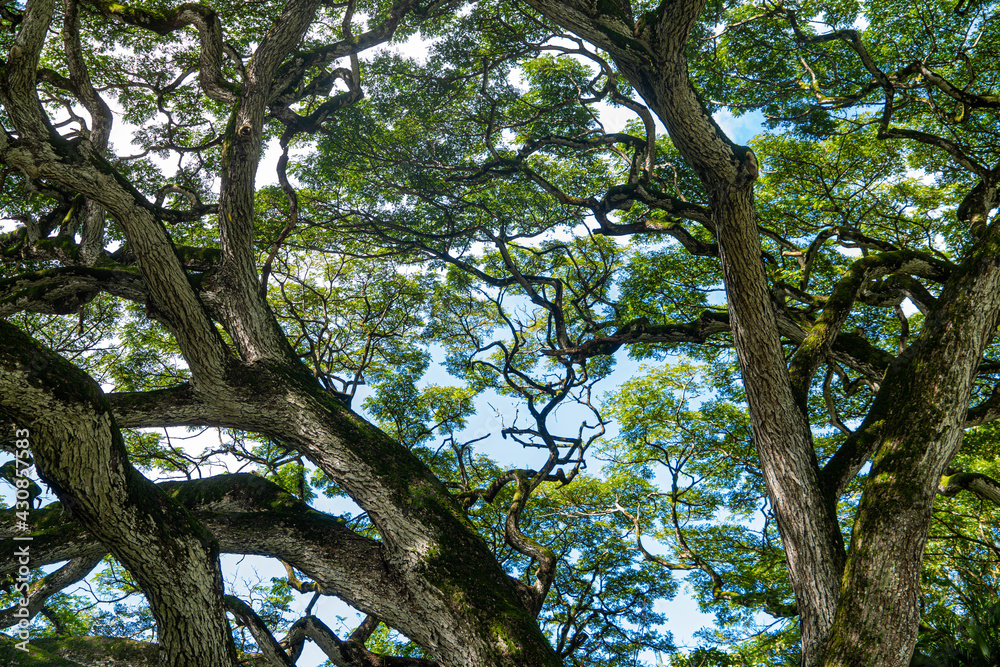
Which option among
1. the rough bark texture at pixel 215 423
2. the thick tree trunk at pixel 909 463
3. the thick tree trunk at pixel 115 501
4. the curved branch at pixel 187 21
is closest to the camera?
the thick tree trunk at pixel 115 501

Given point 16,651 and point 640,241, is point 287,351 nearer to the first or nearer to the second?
point 16,651

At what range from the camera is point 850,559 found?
10.5 ft

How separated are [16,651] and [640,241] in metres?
7.43

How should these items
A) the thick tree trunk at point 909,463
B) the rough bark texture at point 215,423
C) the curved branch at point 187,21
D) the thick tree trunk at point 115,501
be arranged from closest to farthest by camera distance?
the thick tree trunk at point 115,501 < the rough bark texture at point 215,423 < the thick tree trunk at point 909,463 < the curved branch at point 187,21

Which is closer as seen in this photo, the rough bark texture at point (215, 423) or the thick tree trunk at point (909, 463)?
the rough bark texture at point (215, 423)

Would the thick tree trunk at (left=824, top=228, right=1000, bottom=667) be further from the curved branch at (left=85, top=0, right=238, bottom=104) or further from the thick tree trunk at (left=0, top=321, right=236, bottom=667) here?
the curved branch at (left=85, top=0, right=238, bottom=104)

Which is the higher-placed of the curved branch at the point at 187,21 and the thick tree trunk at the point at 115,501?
the curved branch at the point at 187,21

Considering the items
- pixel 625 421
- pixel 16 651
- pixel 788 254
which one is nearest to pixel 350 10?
pixel 788 254

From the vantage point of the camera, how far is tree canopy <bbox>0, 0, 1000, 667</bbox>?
11.3ft

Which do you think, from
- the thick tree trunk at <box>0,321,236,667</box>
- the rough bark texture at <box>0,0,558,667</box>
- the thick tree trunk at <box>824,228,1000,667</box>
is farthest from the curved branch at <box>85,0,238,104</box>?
the thick tree trunk at <box>824,228,1000,667</box>

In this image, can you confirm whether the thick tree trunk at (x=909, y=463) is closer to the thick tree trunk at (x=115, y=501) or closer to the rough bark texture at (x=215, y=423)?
the rough bark texture at (x=215, y=423)

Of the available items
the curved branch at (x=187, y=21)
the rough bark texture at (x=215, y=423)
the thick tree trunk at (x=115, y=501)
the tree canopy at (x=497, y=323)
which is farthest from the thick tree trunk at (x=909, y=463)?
the curved branch at (x=187, y=21)

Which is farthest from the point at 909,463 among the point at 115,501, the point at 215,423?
the point at 215,423

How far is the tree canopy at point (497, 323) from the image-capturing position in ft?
11.3
